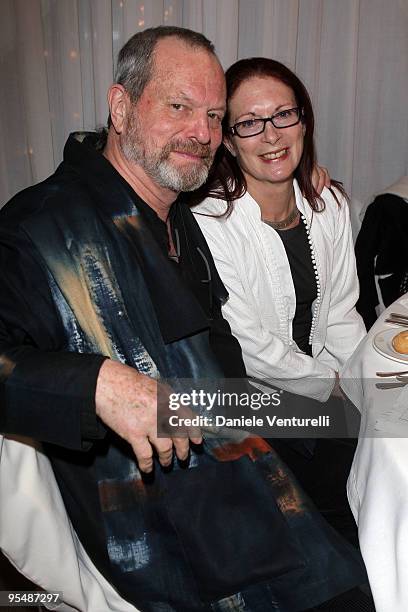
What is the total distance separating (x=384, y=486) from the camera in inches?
46.3

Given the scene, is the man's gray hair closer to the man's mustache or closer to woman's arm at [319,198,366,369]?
the man's mustache

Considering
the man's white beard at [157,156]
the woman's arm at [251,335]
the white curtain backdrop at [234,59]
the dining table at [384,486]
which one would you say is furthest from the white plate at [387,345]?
the white curtain backdrop at [234,59]

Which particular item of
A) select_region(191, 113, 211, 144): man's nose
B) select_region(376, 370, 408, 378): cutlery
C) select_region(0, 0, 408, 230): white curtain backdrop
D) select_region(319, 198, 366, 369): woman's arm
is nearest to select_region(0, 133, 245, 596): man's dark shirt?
select_region(191, 113, 211, 144): man's nose

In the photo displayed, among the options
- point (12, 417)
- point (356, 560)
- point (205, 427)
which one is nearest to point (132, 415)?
point (12, 417)

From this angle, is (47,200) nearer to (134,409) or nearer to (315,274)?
(134,409)

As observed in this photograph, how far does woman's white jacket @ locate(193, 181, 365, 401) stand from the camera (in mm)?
1984

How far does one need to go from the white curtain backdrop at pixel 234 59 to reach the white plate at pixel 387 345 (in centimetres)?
132

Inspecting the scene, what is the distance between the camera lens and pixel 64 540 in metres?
1.30

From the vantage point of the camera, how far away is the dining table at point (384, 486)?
44.2 inches

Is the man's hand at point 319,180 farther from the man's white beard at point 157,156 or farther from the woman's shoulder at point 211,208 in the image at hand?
the man's white beard at point 157,156

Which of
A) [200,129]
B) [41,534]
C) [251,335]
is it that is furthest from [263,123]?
[41,534]

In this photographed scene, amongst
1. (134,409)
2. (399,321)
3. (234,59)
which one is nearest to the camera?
(134,409)

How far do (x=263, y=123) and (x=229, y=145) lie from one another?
0.43ft

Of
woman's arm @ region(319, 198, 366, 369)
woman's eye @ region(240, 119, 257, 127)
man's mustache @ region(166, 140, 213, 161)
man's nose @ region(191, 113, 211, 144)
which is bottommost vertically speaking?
woman's arm @ region(319, 198, 366, 369)
